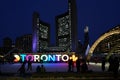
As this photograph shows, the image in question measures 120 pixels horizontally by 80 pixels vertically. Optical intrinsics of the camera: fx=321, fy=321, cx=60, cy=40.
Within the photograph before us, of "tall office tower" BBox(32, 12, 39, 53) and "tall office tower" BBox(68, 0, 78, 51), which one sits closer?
"tall office tower" BBox(68, 0, 78, 51)

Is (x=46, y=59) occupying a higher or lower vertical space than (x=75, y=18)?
lower

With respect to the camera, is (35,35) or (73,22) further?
(35,35)

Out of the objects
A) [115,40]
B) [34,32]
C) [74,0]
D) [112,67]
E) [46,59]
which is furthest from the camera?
[34,32]

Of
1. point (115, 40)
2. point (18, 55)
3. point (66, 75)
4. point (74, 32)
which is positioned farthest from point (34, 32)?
point (66, 75)

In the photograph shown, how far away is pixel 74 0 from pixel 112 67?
389ft

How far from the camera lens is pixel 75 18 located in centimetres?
14788

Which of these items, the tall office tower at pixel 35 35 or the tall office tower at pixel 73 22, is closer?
the tall office tower at pixel 73 22

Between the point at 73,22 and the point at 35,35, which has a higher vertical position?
the point at 73,22

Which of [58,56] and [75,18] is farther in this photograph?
[75,18]

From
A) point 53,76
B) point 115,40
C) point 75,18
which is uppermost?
point 75,18

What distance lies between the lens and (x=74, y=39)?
5694 inches

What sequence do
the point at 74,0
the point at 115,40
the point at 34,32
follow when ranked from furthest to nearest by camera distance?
the point at 34,32, the point at 74,0, the point at 115,40

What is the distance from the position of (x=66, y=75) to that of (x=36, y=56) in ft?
294

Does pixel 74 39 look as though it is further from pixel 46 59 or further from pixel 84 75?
pixel 84 75
